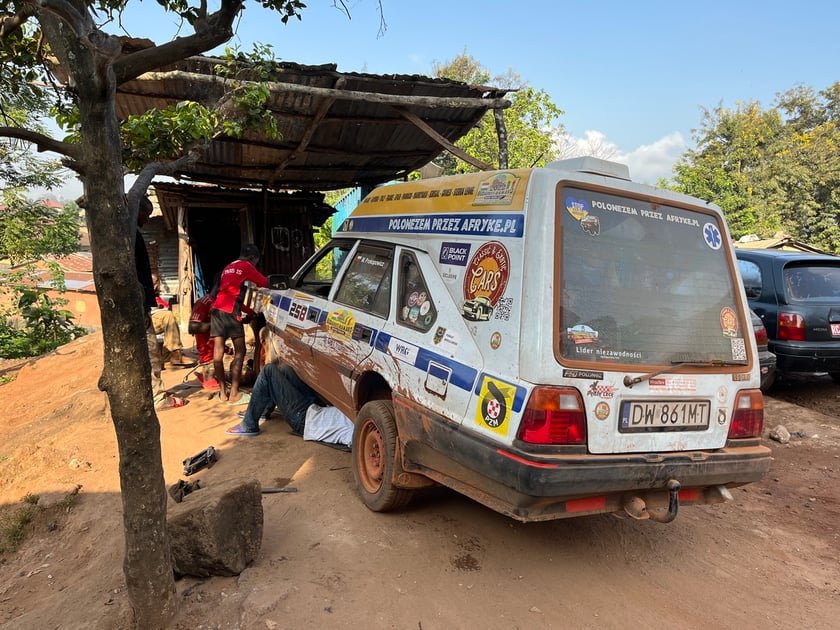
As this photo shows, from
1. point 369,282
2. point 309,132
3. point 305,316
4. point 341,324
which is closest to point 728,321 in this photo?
point 369,282

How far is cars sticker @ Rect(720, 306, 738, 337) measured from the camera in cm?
286

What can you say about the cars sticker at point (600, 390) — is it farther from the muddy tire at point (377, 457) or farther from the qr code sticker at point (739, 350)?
the muddy tire at point (377, 457)

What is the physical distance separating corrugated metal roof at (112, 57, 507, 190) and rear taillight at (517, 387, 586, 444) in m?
3.42

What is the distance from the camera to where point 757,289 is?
19.1 feet

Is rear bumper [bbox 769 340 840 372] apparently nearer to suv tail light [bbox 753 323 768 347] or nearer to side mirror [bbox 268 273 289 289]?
suv tail light [bbox 753 323 768 347]

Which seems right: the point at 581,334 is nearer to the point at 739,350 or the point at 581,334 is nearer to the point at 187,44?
the point at 739,350

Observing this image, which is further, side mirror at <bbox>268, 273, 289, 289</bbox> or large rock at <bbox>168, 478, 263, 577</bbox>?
side mirror at <bbox>268, 273, 289, 289</bbox>

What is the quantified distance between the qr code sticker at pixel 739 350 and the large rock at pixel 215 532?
2758 mm

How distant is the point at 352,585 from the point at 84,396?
5.16 metres

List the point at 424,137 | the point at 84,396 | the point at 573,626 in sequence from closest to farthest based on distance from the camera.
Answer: the point at 573,626, the point at 84,396, the point at 424,137

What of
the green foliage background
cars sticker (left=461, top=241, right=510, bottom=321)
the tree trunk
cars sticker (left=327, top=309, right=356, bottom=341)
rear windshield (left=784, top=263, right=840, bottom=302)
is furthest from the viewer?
the green foliage background

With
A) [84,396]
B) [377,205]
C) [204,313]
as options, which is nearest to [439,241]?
[377,205]

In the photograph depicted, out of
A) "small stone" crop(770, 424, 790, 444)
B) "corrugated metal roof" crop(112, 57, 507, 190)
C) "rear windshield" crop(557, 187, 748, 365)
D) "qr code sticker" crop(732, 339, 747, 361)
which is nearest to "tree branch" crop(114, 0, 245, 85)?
"rear windshield" crop(557, 187, 748, 365)

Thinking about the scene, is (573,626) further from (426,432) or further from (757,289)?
(757,289)
